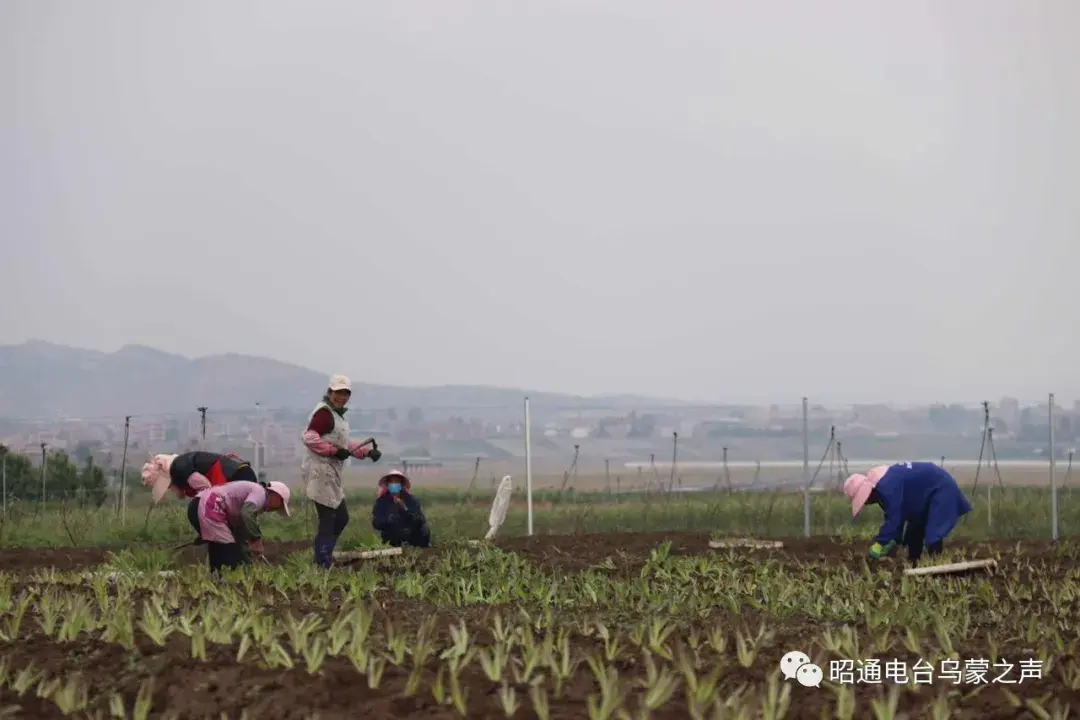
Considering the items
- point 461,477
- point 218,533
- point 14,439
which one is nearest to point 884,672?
point 218,533

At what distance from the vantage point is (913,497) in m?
11.7

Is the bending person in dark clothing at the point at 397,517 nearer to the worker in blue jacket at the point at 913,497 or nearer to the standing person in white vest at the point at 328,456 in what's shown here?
the standing person in white vest at the point at 328,456

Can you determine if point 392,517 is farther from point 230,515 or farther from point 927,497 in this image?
point 927,497

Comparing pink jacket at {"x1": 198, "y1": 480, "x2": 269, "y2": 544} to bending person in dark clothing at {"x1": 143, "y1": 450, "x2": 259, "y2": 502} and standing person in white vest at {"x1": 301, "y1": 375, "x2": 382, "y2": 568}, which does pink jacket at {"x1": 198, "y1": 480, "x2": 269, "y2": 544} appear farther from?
standing person in white vest at {"x1": 301, "y1": 375, "x2": 382, "y2": 568}

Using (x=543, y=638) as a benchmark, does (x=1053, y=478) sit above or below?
above

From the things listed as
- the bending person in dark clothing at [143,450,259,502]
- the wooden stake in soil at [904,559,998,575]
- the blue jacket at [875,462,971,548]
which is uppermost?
the bending person in dark clothing at [143,450,259,502]

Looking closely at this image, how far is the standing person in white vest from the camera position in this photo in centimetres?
1072

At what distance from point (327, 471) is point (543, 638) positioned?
206 inches

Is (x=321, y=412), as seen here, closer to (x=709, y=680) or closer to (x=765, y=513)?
(x=709, y=680)

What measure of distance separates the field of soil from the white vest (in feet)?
2.50

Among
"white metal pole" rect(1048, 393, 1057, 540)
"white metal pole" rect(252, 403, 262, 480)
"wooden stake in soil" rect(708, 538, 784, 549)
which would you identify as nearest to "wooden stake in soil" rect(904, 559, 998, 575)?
"wooden stake in soil" rect(708, 538, 784, 549)

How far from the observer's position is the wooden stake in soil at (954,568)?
9828 millimetres

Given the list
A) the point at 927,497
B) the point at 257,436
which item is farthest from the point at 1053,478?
the point at 257,436

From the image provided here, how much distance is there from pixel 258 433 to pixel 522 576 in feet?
45.0
